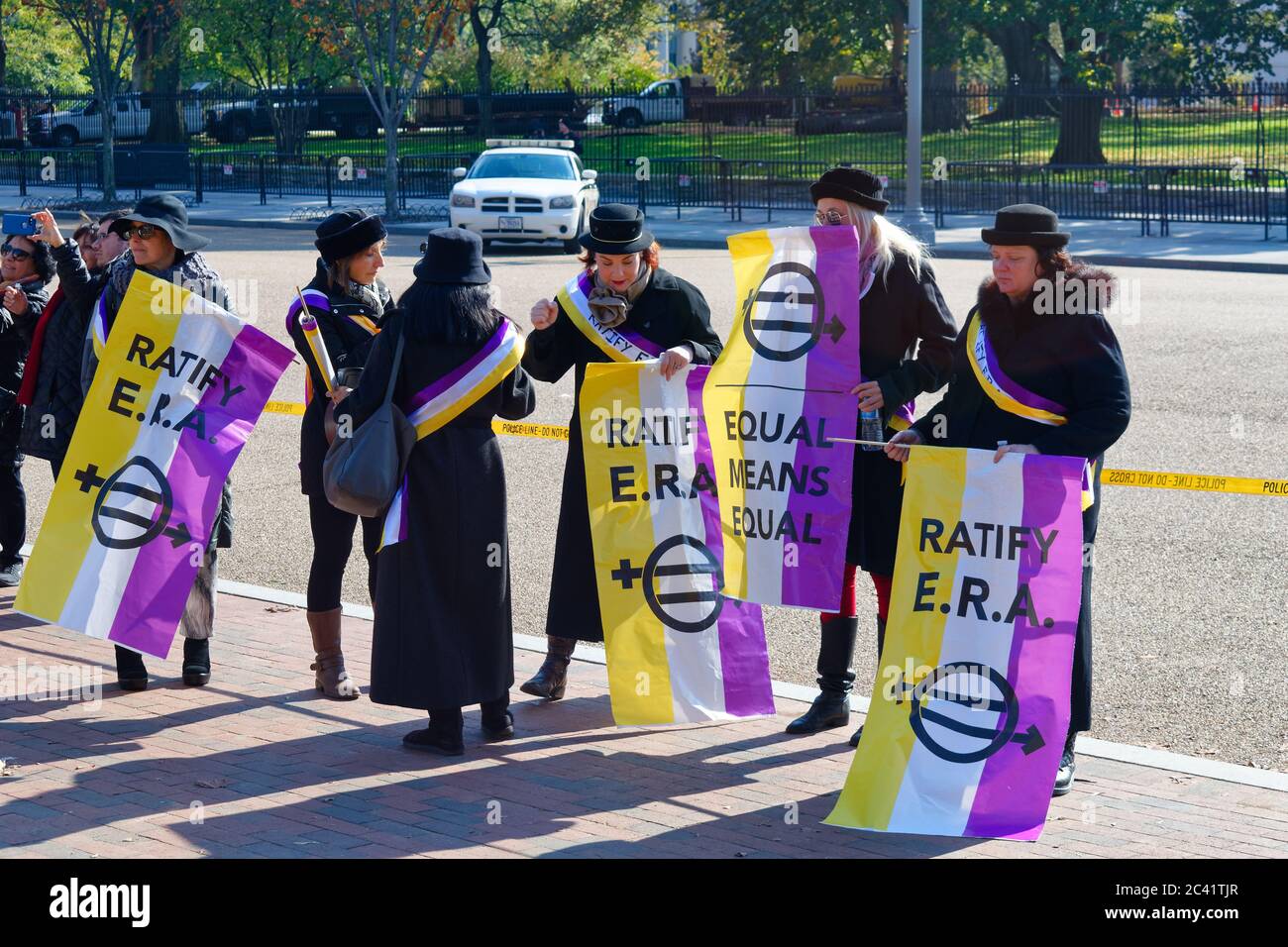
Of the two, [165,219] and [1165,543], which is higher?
[165,219]

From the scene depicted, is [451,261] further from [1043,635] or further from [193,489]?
[1043,635]

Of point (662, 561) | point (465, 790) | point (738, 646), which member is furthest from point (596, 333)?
point (465, 790)

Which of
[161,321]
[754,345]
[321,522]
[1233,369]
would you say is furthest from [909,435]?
[1233,369]

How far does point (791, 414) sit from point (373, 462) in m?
1.46

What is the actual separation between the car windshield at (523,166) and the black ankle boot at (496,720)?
20980mm

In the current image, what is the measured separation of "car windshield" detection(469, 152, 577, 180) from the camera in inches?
1045

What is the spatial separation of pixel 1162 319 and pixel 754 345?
39.1 ft

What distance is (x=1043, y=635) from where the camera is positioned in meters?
5.18

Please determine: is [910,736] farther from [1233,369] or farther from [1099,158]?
[1099,158]

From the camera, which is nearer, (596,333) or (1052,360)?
(1052,360)

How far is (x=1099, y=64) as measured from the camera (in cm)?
3444

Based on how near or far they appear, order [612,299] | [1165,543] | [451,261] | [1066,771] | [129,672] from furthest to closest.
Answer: [1165,543]
[129,672]
[612,299]
[451,261]
[1066,771]

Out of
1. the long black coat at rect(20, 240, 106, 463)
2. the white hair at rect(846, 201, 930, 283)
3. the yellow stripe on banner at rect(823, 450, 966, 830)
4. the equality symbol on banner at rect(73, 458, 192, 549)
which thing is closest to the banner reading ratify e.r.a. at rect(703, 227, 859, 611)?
the white hair at rect(846, 201, 930, 283)

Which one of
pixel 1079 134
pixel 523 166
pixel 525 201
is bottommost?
pixel 525 201
